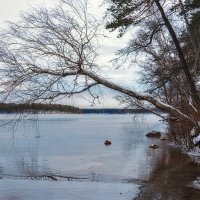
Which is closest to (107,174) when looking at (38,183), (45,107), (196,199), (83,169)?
(83,169)

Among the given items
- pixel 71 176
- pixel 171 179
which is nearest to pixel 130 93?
pixel 171 179

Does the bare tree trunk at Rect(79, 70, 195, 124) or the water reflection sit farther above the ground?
the bare tree trunk at Rect(79, 70, 195, 124)

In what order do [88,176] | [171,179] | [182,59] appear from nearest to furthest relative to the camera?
[171,179] → [88,176] → [182,59]

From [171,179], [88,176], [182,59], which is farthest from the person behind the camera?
[182,59]

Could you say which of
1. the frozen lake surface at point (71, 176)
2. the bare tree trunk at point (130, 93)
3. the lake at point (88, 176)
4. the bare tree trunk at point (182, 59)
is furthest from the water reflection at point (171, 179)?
the bare tree trunk at point (182, 59)

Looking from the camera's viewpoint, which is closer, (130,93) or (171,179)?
(171,179)

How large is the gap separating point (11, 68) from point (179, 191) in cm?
698

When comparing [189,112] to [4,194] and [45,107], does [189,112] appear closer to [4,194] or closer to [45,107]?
[45,107]

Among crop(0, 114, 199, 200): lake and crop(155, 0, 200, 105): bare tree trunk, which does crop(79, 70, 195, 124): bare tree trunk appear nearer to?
crop(155, 0, 200, 105): bare tree trunk

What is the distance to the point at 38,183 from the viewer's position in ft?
48.2

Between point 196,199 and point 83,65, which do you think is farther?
point 83,65

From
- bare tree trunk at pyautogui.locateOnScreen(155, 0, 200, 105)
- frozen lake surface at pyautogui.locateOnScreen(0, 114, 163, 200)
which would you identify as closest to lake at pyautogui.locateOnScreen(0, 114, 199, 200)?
frozen lake surface at pyautogui.locateOnScreen(0, 114, 163, 200)

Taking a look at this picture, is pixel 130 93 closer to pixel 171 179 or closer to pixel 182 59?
pixel 171 179

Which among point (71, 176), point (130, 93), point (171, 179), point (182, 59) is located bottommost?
point (71, 176)
